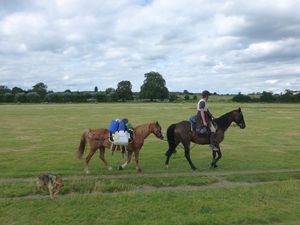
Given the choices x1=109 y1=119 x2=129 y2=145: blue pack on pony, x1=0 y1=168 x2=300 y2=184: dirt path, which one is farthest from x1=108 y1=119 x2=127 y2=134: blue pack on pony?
x1=0 y1=168 x2=300 y2=184: dirt path

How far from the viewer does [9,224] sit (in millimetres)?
8906

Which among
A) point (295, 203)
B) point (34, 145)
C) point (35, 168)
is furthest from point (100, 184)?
point (34, 145)

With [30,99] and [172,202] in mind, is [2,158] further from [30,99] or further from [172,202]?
[30,99]

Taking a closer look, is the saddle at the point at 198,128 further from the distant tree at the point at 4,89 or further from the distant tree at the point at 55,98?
the distant tree at the point at 4,89

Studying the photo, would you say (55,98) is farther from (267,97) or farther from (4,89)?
(267,97)

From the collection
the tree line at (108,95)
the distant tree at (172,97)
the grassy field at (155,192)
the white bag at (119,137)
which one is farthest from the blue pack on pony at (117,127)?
the distant tree at (172,97)

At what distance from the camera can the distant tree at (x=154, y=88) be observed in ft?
475

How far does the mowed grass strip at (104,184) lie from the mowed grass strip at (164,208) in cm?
85

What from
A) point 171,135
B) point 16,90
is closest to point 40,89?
point 16,90

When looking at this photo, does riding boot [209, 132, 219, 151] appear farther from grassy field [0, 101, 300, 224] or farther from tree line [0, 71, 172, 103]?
tree line [0, 71, 172, 103]

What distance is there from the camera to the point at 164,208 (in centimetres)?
988

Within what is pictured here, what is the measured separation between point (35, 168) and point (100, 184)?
4579 mm

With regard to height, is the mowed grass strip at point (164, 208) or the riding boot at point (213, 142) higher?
the riding boot at point (213, 142)

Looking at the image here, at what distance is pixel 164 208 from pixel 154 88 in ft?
444
